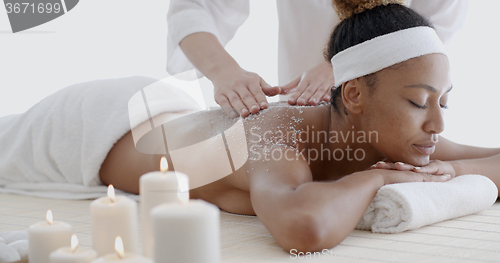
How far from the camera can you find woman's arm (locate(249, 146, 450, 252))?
104cm

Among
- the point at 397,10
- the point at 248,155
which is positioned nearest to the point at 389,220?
the point at 248,155

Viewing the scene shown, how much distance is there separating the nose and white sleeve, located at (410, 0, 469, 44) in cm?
96

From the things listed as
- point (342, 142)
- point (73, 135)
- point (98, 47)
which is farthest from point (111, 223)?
point (98, 47)

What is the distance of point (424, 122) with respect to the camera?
4.28 ft

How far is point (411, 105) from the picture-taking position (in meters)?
1.30

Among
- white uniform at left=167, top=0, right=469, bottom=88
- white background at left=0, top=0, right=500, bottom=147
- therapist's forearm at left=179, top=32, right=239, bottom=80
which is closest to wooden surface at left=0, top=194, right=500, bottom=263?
therapist's forearm at left=179, top=32, right=239, bottom=80

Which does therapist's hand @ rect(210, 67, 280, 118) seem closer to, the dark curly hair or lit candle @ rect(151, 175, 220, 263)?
the dark curly hair

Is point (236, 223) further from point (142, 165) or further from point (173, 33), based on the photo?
point (173, 33)

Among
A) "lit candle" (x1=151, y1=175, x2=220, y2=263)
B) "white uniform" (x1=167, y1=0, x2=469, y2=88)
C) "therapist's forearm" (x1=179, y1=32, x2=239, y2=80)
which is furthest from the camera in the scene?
"white uniform" (x1=167, y1=0, x2=469, y2=88)

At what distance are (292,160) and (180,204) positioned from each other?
2.15 feet

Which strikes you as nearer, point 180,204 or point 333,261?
point 180,204

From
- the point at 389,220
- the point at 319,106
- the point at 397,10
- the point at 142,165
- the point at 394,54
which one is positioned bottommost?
the point at 389,220

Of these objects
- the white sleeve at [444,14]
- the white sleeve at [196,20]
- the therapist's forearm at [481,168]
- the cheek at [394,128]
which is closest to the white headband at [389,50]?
the cheek at [394,128]

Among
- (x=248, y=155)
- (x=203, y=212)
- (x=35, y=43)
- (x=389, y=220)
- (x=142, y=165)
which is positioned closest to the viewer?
(x=203, y=212)
